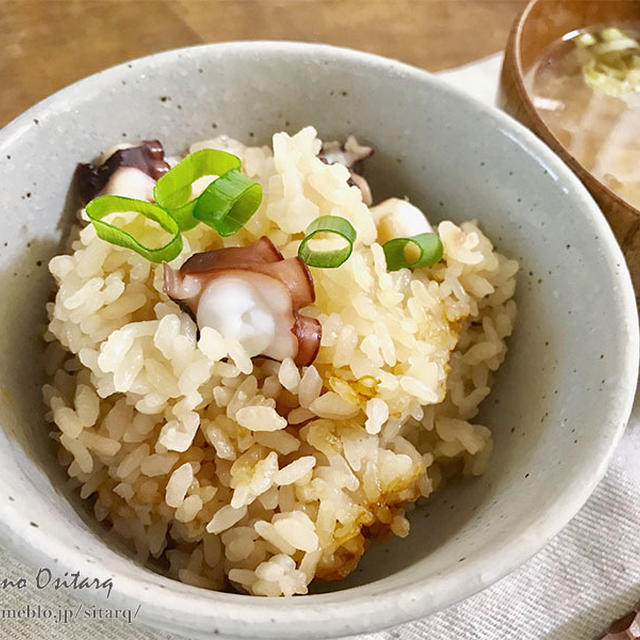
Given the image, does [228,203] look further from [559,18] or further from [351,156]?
[559,18]

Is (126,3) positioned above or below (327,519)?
above

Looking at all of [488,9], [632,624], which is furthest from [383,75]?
[488,9]

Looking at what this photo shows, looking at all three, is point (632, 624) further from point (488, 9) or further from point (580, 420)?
point (488, 9)

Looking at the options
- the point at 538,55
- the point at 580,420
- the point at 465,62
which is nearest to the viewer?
the point at 580,420

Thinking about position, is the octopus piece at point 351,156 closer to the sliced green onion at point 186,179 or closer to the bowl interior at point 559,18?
the sliced green onion at point 186,179

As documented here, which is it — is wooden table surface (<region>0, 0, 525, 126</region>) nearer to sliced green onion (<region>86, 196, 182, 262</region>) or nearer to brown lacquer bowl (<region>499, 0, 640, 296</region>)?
brown lacquer bowl (<region>499, 0, 640, 296</region>)

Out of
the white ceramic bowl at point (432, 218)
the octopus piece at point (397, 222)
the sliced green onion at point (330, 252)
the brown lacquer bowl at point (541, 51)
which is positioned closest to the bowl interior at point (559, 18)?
the brown lacquer bowl at point (541, 51)
